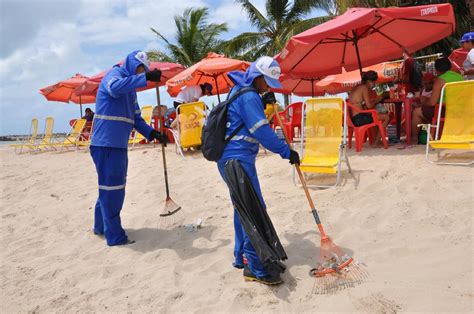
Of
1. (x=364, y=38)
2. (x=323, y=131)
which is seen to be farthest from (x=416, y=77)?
(x=323, y=131)

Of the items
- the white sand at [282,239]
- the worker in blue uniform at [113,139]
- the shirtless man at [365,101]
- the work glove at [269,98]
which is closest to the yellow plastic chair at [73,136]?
the white sand at [282,239]

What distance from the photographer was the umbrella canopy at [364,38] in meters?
5.64

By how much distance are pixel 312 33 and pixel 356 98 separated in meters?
1.34

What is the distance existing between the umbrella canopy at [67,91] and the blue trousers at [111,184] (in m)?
9.39

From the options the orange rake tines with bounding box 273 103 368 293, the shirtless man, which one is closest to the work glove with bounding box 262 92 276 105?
the orange rake tines with bounding box 273 103 368 293

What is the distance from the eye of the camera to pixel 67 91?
15680 millimetres

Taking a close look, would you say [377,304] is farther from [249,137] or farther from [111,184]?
[111,184]

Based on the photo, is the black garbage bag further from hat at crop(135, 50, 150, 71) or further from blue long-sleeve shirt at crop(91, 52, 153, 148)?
hat at crop(135, 50, 150, 71)

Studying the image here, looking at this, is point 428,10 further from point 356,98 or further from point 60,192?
point 60,192

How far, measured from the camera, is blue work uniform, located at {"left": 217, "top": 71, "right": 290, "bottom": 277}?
2.68 meters

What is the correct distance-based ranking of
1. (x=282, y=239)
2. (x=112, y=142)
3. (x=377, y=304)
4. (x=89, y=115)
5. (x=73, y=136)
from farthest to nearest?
(x=89, y=115), (x=73, y=136), (x=112, y=142), (x=282, y=239), (x=377, y=304)

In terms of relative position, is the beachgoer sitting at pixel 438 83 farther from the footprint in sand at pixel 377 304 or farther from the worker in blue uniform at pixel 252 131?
the footprint in sand at pixel 377 304

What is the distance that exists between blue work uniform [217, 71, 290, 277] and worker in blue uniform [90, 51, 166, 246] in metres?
1.29

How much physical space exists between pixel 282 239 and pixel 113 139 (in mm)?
1815
